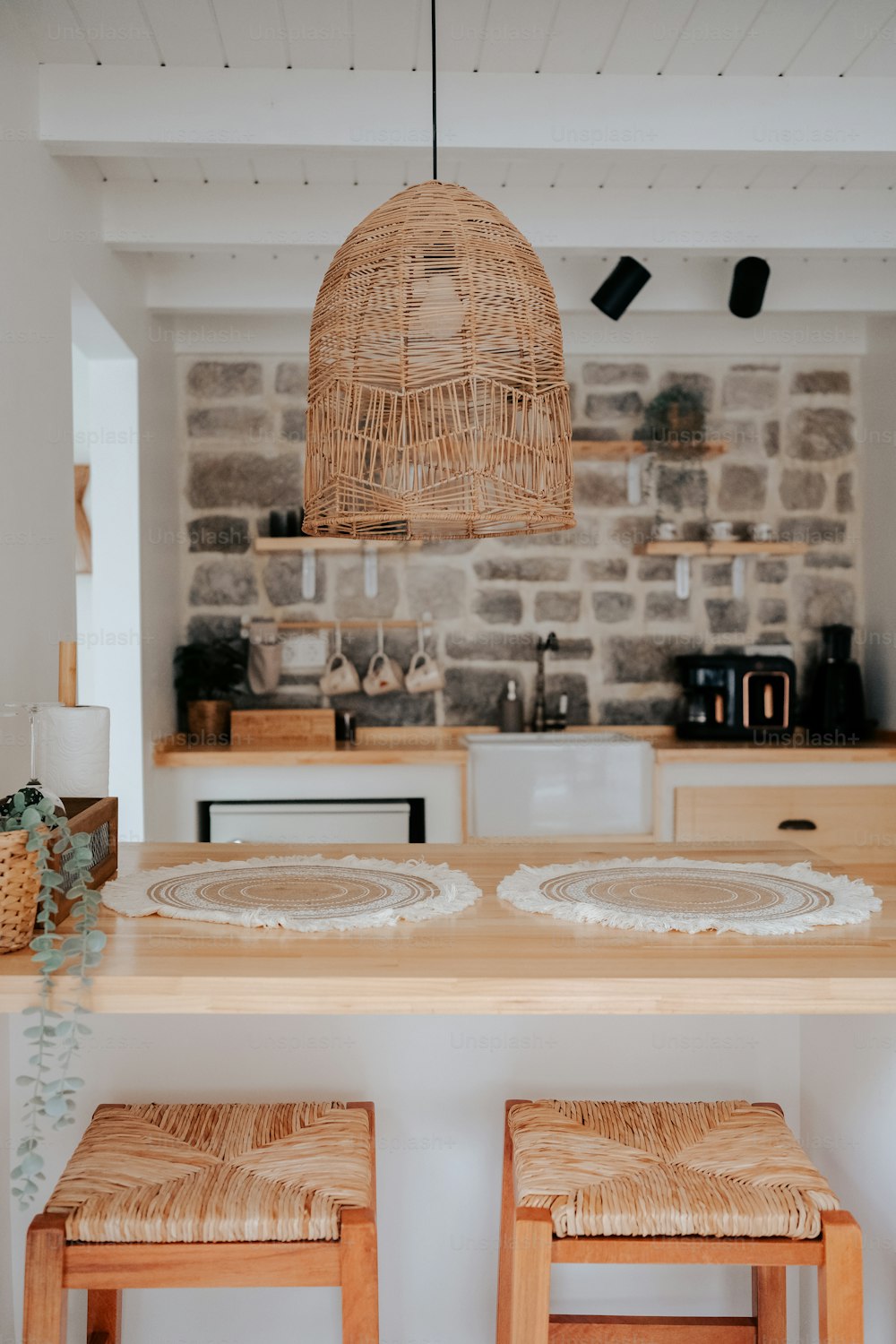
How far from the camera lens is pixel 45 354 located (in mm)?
2482

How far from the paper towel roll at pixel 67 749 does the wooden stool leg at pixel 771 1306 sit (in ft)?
4.25

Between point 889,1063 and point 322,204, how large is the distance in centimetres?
255

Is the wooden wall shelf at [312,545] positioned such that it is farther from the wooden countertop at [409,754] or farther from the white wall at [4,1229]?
the white wall at [4,1229]

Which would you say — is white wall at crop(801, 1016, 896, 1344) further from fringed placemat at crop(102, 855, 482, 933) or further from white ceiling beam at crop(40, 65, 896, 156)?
white ceiling beam at crop(40, 65, 896, 156)

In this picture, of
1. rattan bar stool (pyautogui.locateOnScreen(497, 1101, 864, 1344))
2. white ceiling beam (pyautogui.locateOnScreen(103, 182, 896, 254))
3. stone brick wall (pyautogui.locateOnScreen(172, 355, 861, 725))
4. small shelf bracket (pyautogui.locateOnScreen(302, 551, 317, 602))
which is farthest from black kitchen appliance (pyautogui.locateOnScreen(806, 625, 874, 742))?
rattan bar stool (pyautogui.locateOnScreen(497, 1101, 864, 1344))

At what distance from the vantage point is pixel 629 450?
4.05 meters

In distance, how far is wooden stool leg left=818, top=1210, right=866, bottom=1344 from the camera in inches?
51.2

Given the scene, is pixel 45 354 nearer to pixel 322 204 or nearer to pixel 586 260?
pixel 322 204

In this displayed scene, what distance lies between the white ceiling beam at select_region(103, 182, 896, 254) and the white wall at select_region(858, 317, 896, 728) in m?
1.04

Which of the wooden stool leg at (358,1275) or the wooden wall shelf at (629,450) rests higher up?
the wooden wall shelf at (629,450)

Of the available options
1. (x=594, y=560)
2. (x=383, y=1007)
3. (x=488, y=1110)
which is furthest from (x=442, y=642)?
(x=383, y=1007)

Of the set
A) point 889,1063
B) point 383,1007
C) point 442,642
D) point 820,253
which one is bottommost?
point 889,1063

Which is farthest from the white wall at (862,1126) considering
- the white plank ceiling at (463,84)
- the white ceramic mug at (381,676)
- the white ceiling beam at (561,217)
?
the white ceramic mug at (381,676)

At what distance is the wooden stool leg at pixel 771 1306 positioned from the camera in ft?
5.43
